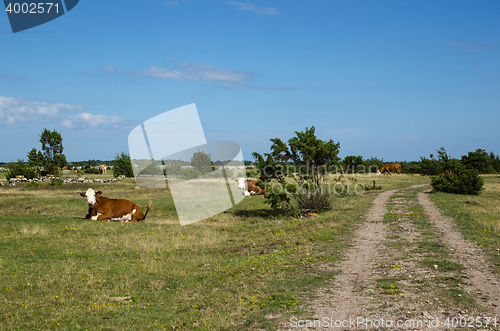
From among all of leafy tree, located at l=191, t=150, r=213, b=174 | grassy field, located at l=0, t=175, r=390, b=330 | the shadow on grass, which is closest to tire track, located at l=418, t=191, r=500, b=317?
grassy field, located at l=0, t=175, r=390, b=330

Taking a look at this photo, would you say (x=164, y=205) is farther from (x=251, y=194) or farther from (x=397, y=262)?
(x=397, y=262)

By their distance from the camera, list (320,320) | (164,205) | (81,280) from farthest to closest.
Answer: (164,205) → (81,280) → (320,320)

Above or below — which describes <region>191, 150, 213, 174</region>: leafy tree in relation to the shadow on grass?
above

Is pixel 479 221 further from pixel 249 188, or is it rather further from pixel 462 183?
pixel 249 188

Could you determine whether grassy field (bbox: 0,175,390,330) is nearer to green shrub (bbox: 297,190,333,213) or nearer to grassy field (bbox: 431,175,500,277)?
green shrub (bbox: 297,190,333,213)

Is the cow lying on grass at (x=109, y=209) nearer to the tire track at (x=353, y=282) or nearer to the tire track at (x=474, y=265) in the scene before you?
the tire track at (x=353, y=282)

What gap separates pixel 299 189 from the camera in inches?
922

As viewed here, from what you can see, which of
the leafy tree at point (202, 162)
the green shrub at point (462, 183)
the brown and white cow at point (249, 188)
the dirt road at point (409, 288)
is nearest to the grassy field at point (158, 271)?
the dirt road at point (409, 288)

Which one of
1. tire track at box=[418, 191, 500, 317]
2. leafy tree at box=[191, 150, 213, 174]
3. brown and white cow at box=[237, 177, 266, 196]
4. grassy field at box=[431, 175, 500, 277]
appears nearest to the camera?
tire track at box=[418, 191, 500, 317]

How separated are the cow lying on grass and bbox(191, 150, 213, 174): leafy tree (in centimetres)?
3814

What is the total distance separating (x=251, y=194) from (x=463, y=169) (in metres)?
19.5

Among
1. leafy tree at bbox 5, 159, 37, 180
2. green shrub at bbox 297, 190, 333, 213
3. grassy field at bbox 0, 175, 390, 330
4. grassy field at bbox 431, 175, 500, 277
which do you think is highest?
leafy tree at bbox 5, 159, 37, 180

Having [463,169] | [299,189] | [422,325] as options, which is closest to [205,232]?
[299,189]

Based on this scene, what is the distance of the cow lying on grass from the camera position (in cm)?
2134
